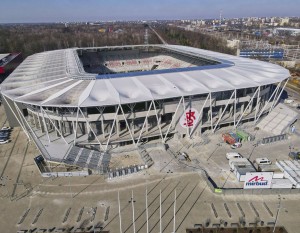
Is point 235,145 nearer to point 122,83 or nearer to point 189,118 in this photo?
point 189,118

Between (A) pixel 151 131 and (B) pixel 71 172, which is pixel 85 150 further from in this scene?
(A) pixel 151 131

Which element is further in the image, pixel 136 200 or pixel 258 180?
pixel 258 180

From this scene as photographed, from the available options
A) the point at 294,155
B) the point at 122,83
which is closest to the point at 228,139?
the point at 294,155

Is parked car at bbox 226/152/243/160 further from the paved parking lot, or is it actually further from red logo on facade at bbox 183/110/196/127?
red logo on facade at bbox 183/110/196/127

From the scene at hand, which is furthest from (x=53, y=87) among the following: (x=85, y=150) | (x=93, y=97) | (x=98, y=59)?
(x=98, y=59)

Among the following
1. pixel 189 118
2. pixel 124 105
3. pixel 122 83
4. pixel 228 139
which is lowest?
A: pixel 228 139

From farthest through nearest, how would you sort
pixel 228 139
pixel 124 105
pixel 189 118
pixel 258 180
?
pixel 189 118, pixel 228 139, pixel 124 105, pixel 258 180

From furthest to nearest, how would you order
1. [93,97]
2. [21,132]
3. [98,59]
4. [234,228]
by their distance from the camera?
[98,59]
[21,132]
[93,97]
[234,228]
